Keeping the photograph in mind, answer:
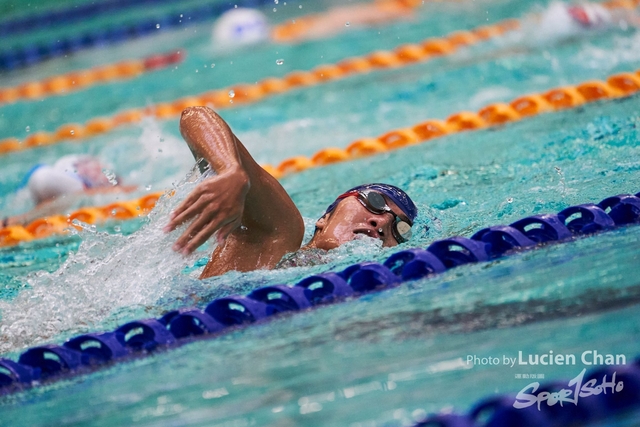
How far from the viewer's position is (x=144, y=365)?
102 inches

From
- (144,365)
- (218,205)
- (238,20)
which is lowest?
(144,365)

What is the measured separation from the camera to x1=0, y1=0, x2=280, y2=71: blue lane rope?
397 inches

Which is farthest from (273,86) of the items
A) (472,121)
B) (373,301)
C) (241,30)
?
(373,301)

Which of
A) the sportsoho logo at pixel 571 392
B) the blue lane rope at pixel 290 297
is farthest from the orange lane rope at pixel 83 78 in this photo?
the sportsoho logo at pixel 571 392

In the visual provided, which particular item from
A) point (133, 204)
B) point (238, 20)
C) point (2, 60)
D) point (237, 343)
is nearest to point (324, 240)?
point (237, 343)

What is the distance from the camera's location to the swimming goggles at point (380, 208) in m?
3.30

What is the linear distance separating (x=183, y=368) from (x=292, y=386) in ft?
1.46

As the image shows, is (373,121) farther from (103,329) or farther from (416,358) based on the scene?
(416,358)

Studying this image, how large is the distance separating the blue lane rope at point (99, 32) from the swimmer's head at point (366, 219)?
7.79 m

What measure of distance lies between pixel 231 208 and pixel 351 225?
819mm

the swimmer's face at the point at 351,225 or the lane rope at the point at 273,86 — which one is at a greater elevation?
the lane rope at the point at 273,86

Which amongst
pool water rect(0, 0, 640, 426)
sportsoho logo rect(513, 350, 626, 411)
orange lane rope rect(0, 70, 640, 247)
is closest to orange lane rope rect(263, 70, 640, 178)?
orange lane rope rect(0, 70, 640, 247)

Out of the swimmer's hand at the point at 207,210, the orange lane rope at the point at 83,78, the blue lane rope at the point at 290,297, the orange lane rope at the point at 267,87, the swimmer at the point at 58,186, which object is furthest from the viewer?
the orange lane rope at the point at 83,78

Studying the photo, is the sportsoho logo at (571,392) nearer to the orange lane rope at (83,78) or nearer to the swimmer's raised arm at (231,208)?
the swimmer's raised arm at (231,208)
